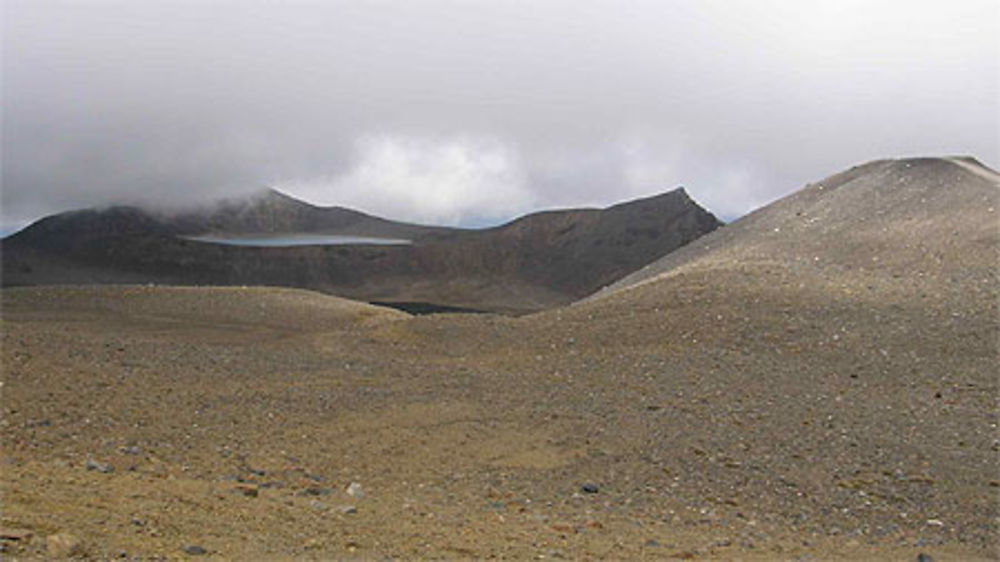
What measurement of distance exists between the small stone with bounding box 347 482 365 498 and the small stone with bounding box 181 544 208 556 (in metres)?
1.78

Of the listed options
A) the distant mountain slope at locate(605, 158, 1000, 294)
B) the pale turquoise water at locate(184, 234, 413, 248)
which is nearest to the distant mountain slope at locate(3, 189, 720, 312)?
the pale turquoise water at locate(184, 234, 413, 248)

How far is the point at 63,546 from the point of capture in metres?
3.74

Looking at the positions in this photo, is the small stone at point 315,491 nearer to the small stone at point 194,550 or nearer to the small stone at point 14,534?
the small stone at point 194,550

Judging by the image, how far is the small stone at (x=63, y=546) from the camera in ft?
12.2

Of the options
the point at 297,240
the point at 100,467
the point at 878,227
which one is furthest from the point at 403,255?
the point at 100,467

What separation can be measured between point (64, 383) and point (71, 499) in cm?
413

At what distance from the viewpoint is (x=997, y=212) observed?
17594 mm

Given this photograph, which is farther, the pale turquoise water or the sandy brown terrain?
the pale turquoise water

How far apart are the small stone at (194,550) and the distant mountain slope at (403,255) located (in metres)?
43.2

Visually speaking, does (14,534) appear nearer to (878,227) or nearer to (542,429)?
(542,429)

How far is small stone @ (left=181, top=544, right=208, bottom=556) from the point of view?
159 inches

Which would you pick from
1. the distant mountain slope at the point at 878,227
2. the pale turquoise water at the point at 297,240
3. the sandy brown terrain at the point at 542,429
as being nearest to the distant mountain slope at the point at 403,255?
the pale turquoise water at the point at 297,240

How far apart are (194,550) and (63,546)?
0.59 metres

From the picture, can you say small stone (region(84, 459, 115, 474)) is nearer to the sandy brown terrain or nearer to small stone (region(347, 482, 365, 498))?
the sandy brown terrain
